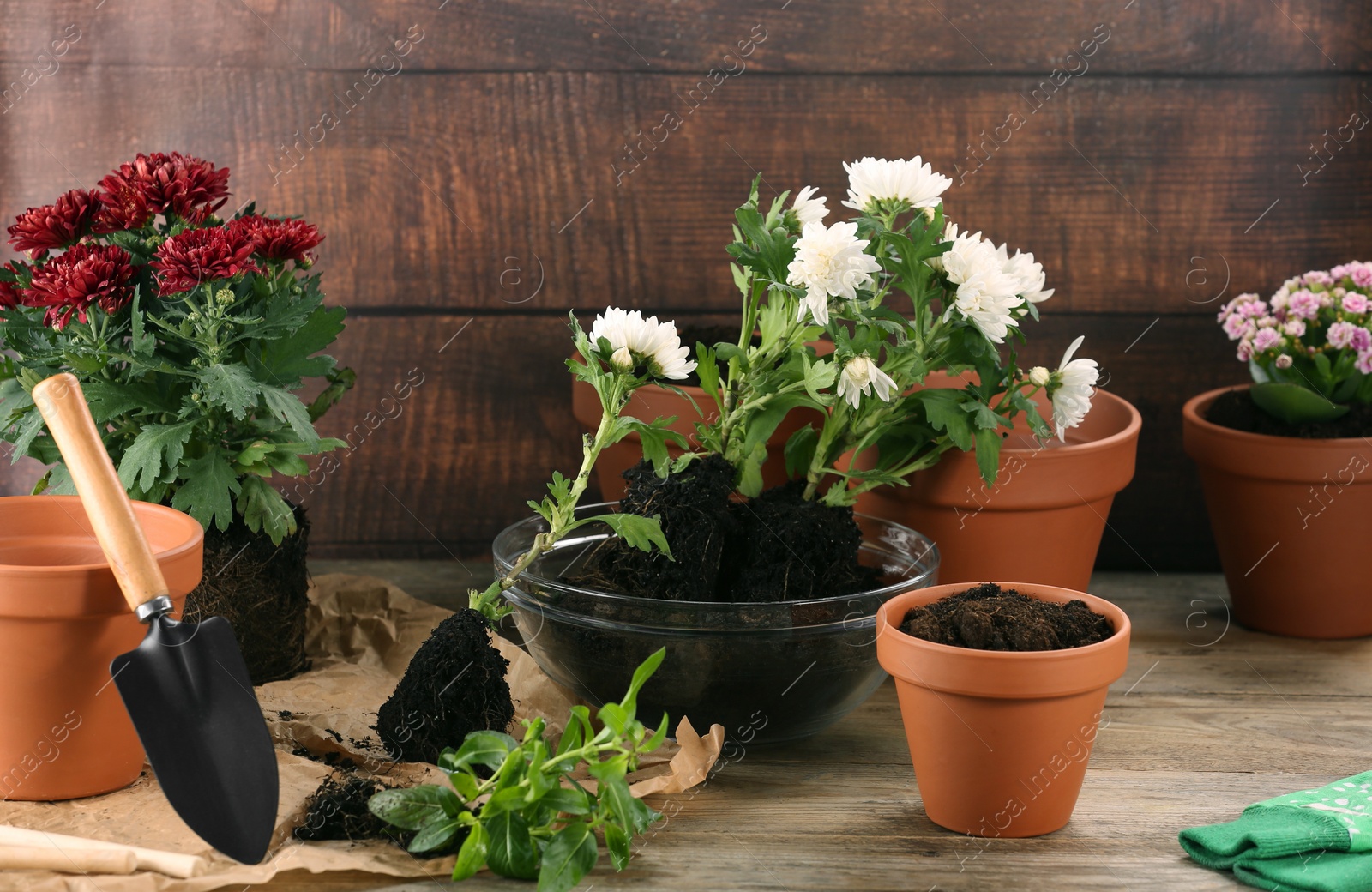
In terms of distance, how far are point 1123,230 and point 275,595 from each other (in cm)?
93

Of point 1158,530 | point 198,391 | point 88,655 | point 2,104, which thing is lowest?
point 1158,530

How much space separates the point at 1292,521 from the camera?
1.16m

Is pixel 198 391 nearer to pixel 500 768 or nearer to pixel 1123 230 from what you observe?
pixel 500 768

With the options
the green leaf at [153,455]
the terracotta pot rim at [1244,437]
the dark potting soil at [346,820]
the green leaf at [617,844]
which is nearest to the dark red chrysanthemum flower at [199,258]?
the green leaf at [153,455]

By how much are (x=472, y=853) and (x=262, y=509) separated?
0.38 metres

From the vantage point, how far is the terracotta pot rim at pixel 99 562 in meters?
0.76

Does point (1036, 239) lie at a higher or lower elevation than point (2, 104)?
lower

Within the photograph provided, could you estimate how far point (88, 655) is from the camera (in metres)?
0.79

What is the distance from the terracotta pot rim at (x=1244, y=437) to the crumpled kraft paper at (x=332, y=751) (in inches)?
22.9

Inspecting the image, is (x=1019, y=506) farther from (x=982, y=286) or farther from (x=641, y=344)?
(x=641, y=344)

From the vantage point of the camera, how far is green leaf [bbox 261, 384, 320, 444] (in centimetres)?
94

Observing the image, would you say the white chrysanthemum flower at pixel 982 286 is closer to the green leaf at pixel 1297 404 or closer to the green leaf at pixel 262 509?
the green leaf at pixel 1297 404

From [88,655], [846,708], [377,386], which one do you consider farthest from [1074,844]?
[377,386]

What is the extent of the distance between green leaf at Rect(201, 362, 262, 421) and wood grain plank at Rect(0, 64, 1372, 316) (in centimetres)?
44
